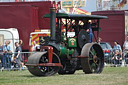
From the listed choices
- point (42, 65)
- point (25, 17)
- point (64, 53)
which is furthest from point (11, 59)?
point (42, 65)

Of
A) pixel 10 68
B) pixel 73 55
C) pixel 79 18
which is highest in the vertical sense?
pixel 79 18

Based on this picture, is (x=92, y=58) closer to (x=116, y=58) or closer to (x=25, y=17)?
(x=116, y=58)

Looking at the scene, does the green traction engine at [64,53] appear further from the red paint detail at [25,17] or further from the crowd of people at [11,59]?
the red paint detail at [25,17]

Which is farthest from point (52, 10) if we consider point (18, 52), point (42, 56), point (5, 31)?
point (5, 31)

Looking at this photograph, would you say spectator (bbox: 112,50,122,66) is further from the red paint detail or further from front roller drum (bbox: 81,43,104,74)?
front roller drum (bbox: 81,43,104,74)

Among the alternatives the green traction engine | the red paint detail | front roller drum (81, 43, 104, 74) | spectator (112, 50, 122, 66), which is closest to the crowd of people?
the red paint detail

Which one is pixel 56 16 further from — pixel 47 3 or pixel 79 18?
pixel 47 3

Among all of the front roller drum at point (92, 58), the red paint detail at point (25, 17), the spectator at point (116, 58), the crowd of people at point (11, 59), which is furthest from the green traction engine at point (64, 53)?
the red paint detail at point (25, 17)

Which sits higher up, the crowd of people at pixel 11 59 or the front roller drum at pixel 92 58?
the front roller drum at pixel 92 58

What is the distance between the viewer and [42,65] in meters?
14.9

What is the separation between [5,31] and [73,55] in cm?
853

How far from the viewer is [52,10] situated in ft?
51.8

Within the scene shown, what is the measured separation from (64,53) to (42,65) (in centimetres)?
136

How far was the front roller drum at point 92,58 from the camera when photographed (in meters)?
16.0
